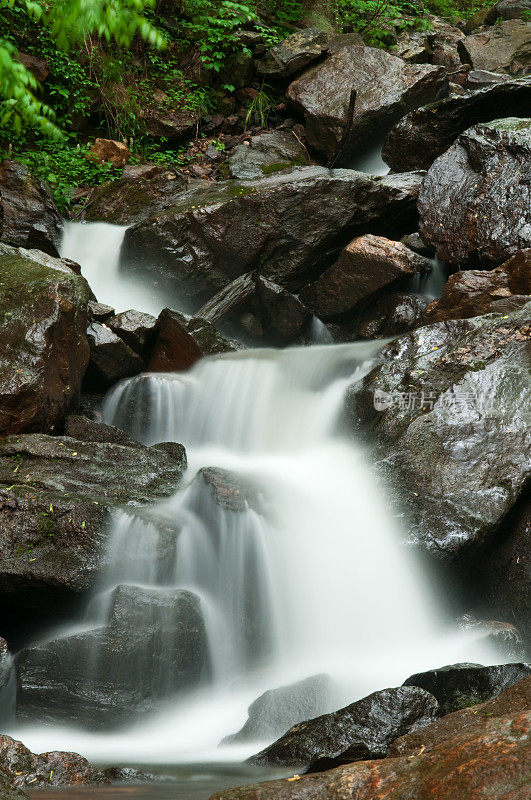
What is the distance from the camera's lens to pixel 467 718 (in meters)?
2.43

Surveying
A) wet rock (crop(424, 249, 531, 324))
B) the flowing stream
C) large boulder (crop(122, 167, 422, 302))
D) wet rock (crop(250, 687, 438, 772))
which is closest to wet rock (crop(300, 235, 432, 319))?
large boulder (crop(122, 167, 422, 302))

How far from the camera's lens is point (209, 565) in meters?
4.97

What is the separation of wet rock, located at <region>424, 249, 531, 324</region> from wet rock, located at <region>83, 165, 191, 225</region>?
5.38 meters

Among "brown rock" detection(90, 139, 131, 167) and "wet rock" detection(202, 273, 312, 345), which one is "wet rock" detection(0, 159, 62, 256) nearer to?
"wet rock" detection(202, 273, 312, 345)

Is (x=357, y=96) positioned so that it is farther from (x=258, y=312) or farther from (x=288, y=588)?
(x=288, y=588)

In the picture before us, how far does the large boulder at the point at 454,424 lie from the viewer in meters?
5.01

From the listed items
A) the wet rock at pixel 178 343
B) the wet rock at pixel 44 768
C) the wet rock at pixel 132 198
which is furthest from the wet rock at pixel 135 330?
the wet rock at pixel 44 768

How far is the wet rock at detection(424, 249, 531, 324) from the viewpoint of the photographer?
263 inches

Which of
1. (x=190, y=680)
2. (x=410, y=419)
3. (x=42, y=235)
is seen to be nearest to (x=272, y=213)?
(x=42, y=235)

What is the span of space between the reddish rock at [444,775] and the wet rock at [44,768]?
1382mm

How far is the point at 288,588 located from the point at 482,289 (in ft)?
12.9

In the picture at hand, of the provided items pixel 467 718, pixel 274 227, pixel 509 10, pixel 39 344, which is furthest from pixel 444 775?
pixel 509 10

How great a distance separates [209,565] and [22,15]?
1191 cm

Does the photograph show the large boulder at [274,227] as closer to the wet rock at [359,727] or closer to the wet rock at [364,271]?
the wet rock at [364,271]
